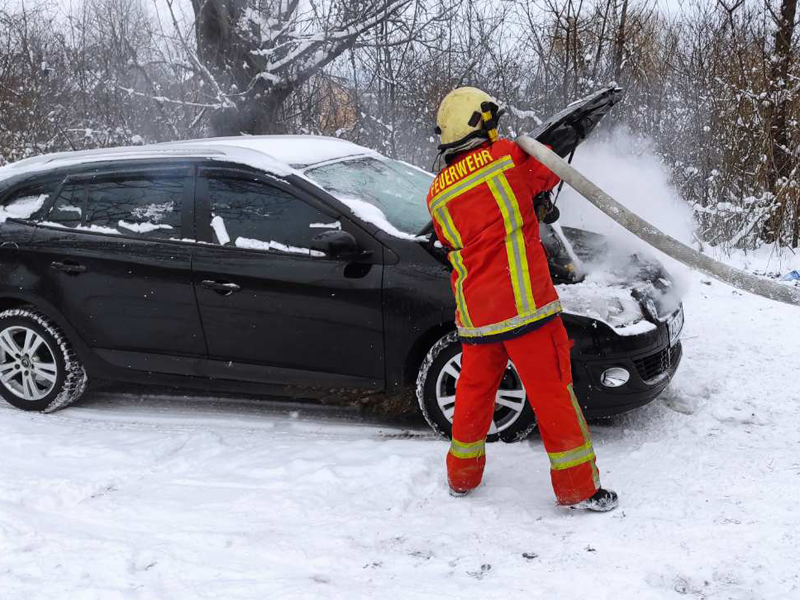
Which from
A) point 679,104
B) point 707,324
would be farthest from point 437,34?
point 707,324

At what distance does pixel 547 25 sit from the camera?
10.4 m

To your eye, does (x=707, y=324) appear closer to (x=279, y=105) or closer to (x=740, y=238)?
(x=740, y=238)

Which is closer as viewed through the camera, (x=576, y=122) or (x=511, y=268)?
(x=511, y=268)

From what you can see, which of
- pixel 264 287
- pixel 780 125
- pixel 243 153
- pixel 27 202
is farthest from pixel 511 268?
pixel 780 125

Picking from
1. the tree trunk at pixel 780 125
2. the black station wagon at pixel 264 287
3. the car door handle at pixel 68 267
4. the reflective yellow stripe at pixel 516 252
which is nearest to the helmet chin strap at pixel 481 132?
the reflective yellow stripe at pixel 516 252

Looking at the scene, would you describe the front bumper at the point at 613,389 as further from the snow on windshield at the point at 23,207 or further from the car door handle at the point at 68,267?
the snow on windshield at the point at 23,207

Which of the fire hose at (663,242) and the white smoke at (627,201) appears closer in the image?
the fire hose at (663,242)

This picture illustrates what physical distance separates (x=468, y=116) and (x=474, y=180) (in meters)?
0.27

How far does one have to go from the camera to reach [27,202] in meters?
4.89

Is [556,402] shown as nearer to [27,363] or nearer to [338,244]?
[338,244]

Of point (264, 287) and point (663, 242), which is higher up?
point (663, 242)

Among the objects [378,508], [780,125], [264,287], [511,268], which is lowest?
[378,508]

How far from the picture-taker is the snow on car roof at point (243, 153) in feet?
14.2

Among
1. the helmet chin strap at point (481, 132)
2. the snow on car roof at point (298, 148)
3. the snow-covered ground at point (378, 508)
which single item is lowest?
the snow-covered ground at point (378, 508)
